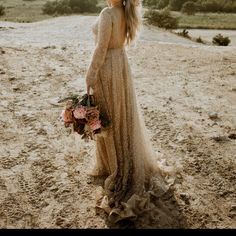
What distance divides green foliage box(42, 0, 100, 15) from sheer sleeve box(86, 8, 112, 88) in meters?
33.2

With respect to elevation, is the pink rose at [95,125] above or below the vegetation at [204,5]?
above

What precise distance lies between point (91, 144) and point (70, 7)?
32773 millimetres

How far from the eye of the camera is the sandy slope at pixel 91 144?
15.9 feet

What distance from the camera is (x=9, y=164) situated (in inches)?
234

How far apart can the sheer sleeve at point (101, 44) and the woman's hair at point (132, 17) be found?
0.23 metres

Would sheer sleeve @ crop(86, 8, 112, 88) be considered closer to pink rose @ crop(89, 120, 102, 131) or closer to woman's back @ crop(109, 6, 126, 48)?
woman's back @ crop(109, 6, 126, 48)

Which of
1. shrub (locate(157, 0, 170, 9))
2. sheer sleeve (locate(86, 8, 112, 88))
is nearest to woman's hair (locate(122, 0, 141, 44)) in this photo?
sheer sleeve (locate(86, 8, 112, 88))

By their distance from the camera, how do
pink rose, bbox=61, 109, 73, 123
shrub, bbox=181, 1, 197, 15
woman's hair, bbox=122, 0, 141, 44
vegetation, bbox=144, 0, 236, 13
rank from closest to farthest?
woman's hair, bbox=122, 0, 141, 44
pink rose, bbox=61, 109, 73, 123
shrub, bbox=181, 1, 197, 15
vegetation, bbox=144, 0, 236, 13

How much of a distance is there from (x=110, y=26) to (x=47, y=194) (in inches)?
88.2

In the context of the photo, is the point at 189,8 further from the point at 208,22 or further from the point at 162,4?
the point at 208,22

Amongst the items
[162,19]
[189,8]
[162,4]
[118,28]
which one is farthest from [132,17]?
[162,4]

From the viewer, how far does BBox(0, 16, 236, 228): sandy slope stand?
4.86m

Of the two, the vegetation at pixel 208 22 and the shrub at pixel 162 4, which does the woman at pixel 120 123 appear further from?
the shrub at pixel 162 4

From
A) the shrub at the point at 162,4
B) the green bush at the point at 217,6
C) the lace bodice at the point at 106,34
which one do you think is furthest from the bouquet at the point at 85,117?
the green bush at the point at 217,6
